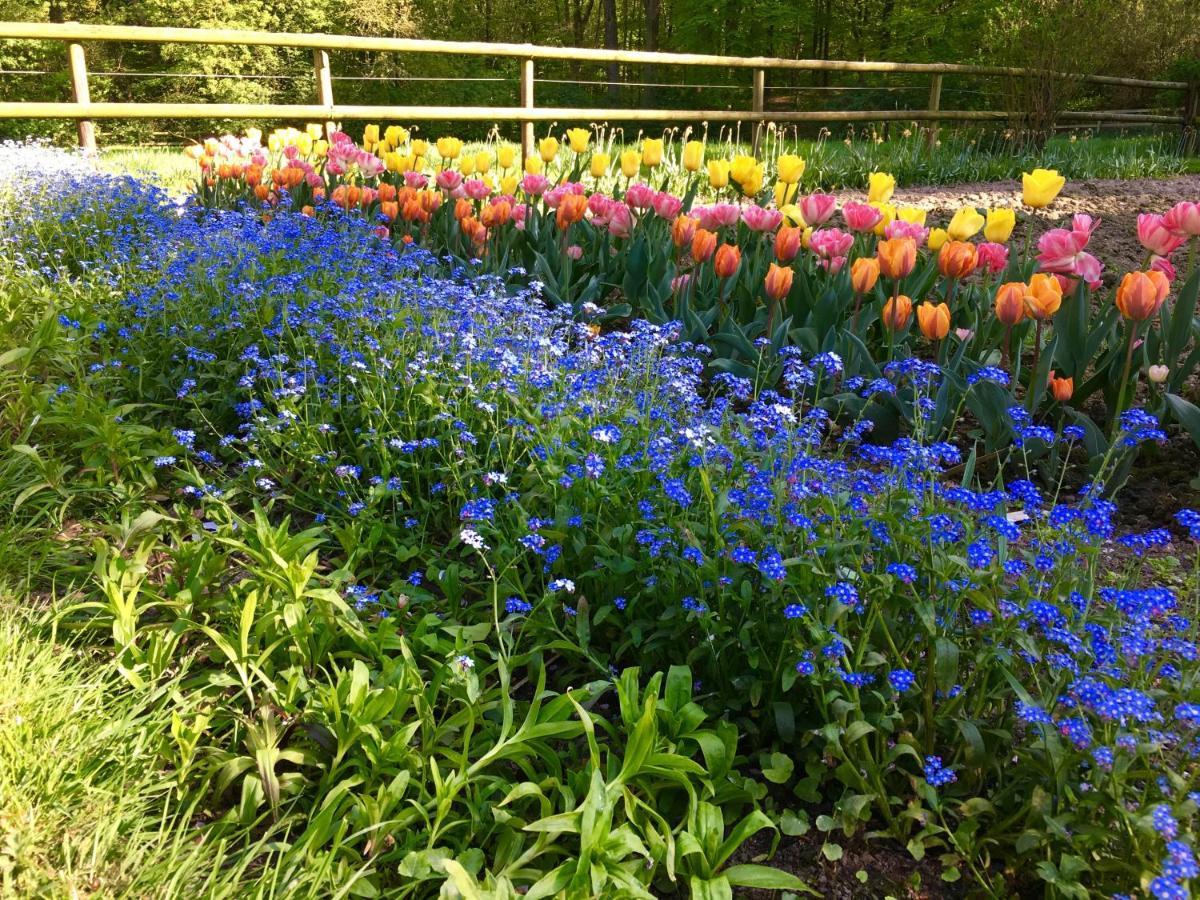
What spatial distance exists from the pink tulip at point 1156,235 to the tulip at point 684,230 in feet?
5.06

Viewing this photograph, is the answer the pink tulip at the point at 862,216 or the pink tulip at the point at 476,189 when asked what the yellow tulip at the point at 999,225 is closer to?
the pink tulip at the point at 862,216

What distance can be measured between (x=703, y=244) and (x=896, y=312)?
82 cm

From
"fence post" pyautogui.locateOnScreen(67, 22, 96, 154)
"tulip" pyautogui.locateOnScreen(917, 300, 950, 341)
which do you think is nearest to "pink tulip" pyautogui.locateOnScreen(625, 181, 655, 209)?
"tulip" pyautogui.locateOnScreen(917, 300, 950, 341)

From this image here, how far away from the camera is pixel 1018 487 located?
1.75 m

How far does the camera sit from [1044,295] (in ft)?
8.70

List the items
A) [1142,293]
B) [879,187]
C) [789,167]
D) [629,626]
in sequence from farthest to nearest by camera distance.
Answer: [789,167] → [879,187] → [1142,293] → [629,626]

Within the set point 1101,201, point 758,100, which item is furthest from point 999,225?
point 758,100

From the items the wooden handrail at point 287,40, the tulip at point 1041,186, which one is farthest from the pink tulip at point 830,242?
the wooden handrail at point 287,40

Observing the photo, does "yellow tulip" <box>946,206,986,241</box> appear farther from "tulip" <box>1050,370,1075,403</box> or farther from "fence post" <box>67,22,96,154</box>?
"fence post" <box>67,22,96,154</box>

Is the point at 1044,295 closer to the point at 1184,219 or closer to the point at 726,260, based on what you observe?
the point at 1184,219

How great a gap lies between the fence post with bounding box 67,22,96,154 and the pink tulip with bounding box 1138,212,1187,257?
25.8 feet

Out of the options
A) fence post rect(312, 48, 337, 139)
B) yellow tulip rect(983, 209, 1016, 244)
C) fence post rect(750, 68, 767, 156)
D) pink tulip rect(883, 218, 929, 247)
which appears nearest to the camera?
yellow tulip rect(983, 209, 1016, 244)

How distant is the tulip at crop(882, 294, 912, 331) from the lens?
300 cm

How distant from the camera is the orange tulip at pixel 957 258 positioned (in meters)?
3.00
